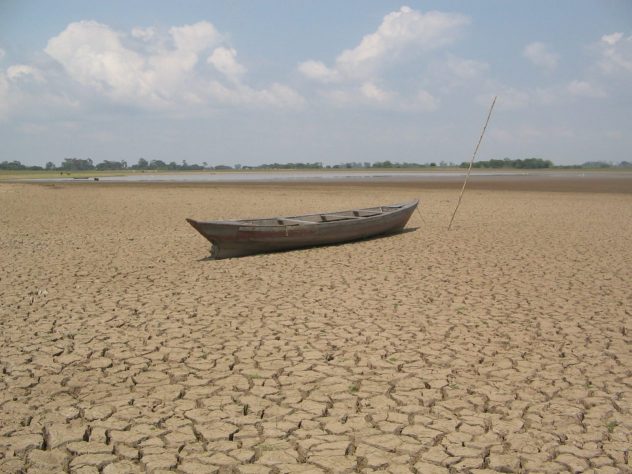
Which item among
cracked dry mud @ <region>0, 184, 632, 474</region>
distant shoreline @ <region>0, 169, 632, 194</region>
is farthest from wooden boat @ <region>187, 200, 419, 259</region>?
distant shoreline @ <region>0, 169, 632, 194</region>

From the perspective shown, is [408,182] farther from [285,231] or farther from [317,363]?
[317,363]

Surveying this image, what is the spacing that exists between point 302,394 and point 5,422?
1968 mm

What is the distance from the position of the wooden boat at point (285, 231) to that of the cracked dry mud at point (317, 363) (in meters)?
0.38

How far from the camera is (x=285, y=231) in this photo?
9.71 metres

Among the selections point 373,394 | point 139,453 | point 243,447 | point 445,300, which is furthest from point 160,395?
point 445,300

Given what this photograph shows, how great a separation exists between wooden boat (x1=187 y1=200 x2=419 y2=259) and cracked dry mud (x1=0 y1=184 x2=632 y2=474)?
38cm

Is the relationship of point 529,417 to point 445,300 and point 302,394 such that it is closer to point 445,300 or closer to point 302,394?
point 302,394

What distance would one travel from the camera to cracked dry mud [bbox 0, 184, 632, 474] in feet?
9.94

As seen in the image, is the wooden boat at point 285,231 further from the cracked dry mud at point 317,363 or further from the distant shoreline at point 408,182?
the distant shoreline at point 408,182

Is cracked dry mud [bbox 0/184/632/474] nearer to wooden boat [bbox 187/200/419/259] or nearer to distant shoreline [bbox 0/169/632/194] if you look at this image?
wooden boat [bbox 187/200/419/259]

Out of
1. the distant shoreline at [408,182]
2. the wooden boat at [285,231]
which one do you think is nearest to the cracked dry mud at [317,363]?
the wooden boat at [285,231]

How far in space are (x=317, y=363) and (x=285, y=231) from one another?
5532 millimetres

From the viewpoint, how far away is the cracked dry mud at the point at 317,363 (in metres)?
3.03

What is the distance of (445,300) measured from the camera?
6273 mm
